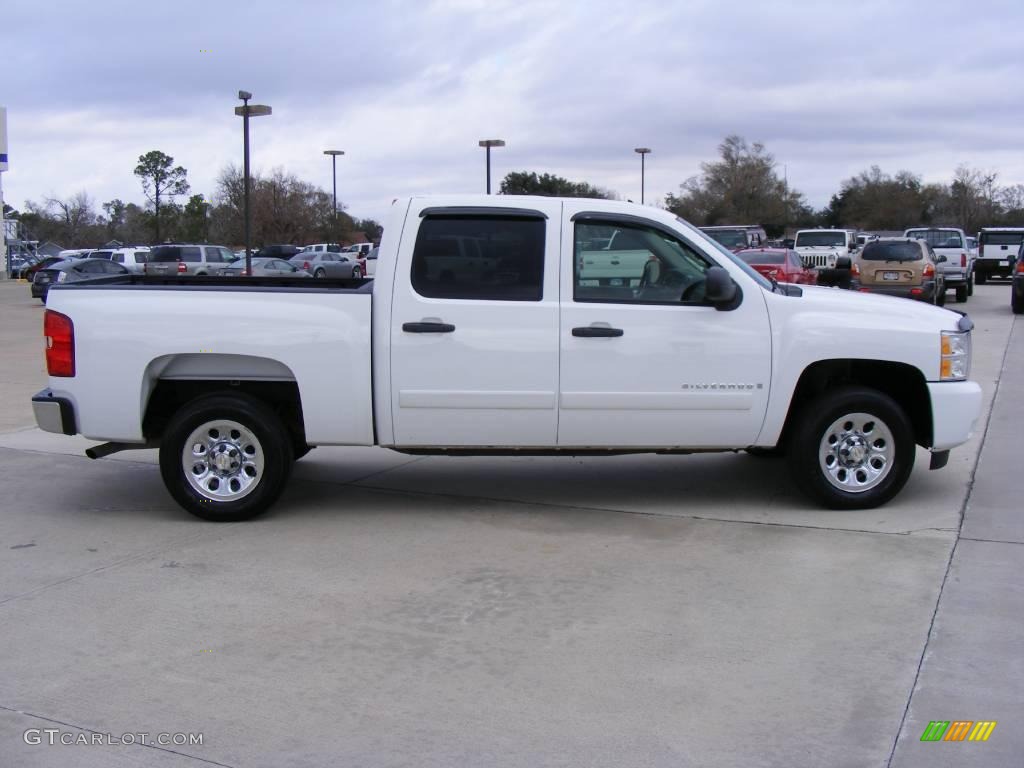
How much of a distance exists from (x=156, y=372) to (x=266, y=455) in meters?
0.88

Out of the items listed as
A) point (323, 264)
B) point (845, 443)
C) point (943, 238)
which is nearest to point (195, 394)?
point (845, 443)

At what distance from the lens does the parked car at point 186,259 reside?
34688 mm

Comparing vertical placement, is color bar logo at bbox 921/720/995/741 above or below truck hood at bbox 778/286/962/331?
below

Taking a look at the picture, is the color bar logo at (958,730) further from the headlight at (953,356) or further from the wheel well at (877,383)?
the headlight at (953,356)

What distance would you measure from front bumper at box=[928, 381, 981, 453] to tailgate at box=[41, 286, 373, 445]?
11.9 ft

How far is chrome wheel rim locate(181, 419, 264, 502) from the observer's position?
22.6 ft

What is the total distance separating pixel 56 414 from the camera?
266 inches

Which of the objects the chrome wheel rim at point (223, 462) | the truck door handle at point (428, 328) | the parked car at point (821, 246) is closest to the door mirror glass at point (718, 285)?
the truck door handle at point (428, 328)

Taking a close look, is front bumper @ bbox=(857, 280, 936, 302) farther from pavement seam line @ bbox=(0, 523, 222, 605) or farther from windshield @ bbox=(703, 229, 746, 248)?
pavement seam line @ bbox=(0, 523, 222, 605)

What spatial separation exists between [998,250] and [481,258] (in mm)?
34140

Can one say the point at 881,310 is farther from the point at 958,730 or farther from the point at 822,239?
the point at 822,239

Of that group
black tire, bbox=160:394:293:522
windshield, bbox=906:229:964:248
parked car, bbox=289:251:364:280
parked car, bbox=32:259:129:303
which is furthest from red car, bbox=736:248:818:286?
parked car, bbox=289:251:364:280

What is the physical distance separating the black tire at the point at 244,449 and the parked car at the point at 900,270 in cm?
1746

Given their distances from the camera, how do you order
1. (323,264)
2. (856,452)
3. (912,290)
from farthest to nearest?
(323,264), (912,290), (856,452)
